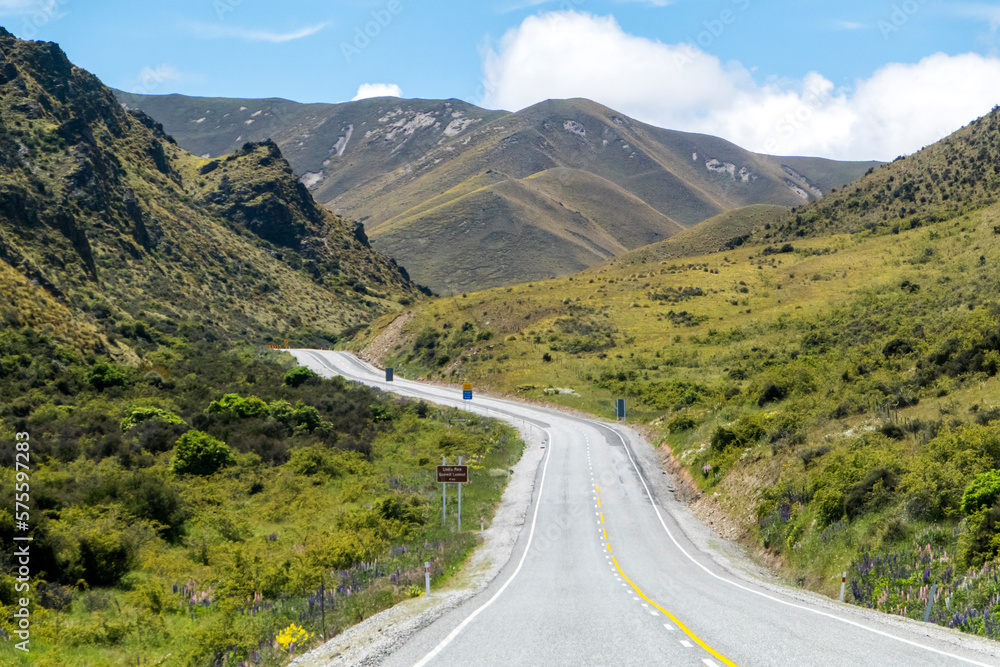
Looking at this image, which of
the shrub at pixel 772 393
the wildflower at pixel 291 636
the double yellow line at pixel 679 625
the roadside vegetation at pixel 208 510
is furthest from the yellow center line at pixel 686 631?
the shrub at pixel 772 393

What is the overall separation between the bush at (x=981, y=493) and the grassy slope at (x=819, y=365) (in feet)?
0.44

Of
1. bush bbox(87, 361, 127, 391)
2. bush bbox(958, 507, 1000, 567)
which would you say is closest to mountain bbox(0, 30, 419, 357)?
bush bbox(87, 361, 127, 391)

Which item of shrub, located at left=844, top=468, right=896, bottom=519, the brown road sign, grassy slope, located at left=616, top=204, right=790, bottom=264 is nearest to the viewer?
shrub, located at left=844, top=468, right=896, bottom=519

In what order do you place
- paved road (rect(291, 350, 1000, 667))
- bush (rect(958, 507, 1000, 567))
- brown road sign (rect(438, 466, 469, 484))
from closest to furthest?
paved road (rect(291, 350, 1000, 667)) → bush (rect(958, 507, 1000, 567)) → brown road sign (rect(438, 466, 469, 484))

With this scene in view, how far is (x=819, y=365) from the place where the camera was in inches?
1553

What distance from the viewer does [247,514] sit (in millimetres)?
23984

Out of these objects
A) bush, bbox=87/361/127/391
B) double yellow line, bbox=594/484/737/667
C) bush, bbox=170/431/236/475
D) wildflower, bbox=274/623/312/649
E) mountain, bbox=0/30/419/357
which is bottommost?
wildflower, bbox=274/623/312/649

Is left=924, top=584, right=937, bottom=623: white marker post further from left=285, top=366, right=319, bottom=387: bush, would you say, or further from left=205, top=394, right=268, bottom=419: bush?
left=285, top=366, right=319, bottom=387: bush

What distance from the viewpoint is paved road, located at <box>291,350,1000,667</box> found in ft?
33.2

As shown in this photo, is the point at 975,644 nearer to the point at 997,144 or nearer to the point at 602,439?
the point at 602,439

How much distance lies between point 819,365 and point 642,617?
31441 millimetres

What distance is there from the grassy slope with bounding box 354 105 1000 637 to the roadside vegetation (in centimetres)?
1128

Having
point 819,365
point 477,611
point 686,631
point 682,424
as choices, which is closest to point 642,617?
point 686,631

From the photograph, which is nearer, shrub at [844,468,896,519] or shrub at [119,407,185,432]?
shrub at [844,468,896,519]
